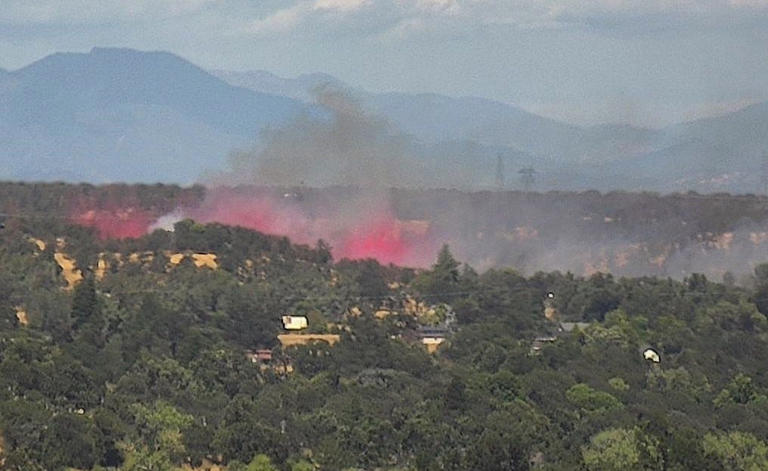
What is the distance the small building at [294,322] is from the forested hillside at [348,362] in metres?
0.53

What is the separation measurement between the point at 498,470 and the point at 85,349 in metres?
24.6

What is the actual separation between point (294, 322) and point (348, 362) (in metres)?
16.5

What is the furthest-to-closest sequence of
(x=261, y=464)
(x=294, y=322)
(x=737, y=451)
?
(x=294, y=322) < (x=737, y=451) < (x=261, y=464)

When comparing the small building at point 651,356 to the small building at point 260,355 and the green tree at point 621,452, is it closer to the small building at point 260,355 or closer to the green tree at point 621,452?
the small building at point 260,355

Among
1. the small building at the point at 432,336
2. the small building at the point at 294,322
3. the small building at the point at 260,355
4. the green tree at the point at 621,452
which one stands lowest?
A: the small building at the point at 432,336

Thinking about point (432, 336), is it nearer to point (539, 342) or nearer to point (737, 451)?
point (539, 342)

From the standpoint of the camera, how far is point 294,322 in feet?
287

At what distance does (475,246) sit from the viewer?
141125 mm

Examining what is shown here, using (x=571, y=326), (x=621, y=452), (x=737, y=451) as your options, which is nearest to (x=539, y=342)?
(x=571, y=326)

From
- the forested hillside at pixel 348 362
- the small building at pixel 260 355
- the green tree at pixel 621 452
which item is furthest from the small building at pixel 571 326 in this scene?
the green tree at pixel 621 452

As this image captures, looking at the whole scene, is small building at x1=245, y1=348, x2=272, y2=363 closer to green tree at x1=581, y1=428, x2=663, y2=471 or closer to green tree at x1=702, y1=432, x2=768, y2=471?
green tree at x1=581, y1=428, x2=663, y2=471

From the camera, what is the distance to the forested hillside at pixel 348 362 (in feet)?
167

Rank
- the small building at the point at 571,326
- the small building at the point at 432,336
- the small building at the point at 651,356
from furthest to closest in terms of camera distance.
Answer: the small building at the point at 571,326, the small building at the point at 432,336, the small building at the point at 651,356

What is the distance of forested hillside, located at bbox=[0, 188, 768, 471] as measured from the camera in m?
50.9
